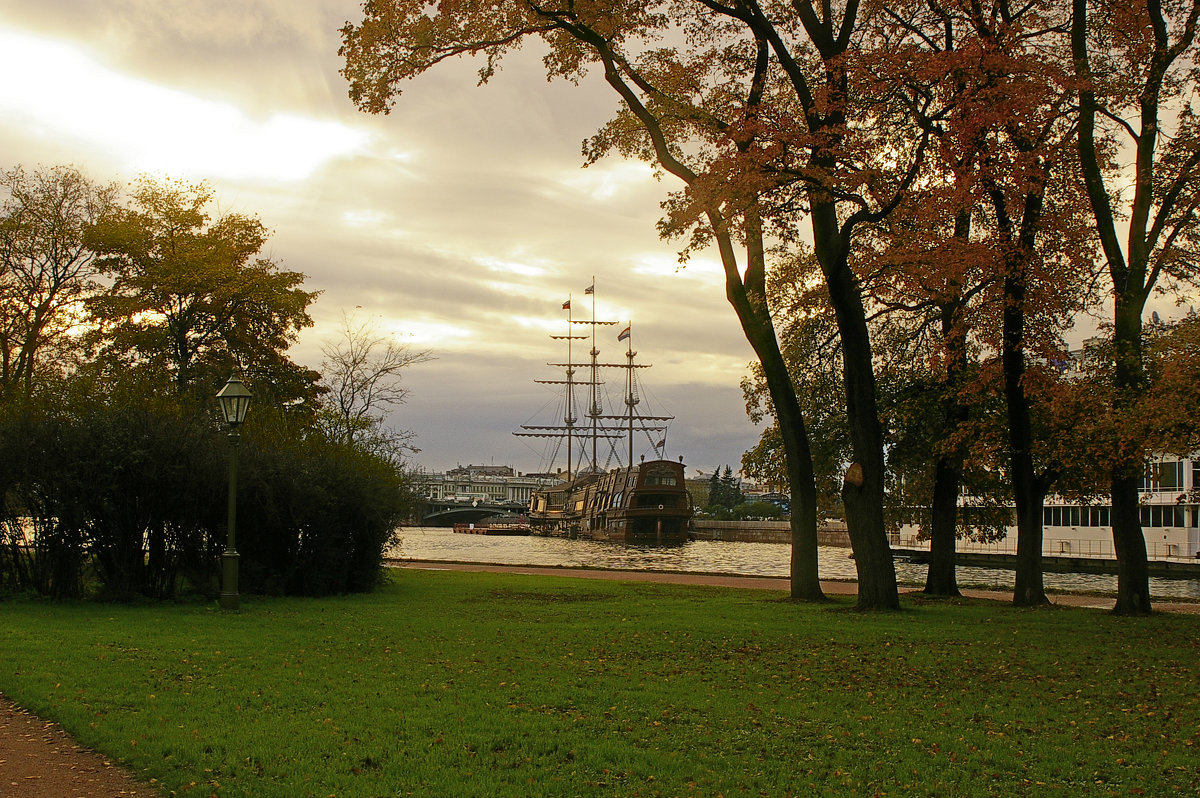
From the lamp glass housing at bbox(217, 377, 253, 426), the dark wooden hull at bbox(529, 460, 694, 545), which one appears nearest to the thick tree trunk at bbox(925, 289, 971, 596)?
the lamp glass housing at bbox(217, 377, 253, 426)

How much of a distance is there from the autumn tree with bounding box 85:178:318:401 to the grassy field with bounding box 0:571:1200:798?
1939 cm

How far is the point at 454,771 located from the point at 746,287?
14.9 metres

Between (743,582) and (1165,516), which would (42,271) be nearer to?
(743,582)

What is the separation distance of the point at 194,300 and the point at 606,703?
1164 inches

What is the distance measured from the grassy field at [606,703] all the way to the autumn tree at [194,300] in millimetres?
19388

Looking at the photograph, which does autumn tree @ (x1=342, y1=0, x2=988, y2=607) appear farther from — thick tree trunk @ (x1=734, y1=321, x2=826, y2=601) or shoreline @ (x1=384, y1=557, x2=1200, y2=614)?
shoreline @ (x1=384, y1=557, x2=1200, y2=614)

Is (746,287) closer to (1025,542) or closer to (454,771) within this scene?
(1025,542)

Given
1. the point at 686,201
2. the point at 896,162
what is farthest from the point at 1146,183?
the point at 686,201

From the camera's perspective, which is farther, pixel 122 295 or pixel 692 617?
pixel 122 295

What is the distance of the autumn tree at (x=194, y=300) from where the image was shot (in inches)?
1288

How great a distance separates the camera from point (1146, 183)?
1748 centimetres

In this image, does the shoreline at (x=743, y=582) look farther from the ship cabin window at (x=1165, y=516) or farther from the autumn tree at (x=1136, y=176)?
the ship cabin window at (x=1165, y=516)

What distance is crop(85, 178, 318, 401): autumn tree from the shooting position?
3272 centimetres

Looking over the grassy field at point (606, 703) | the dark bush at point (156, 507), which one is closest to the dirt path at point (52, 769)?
the grassy field at point (606, 703)
